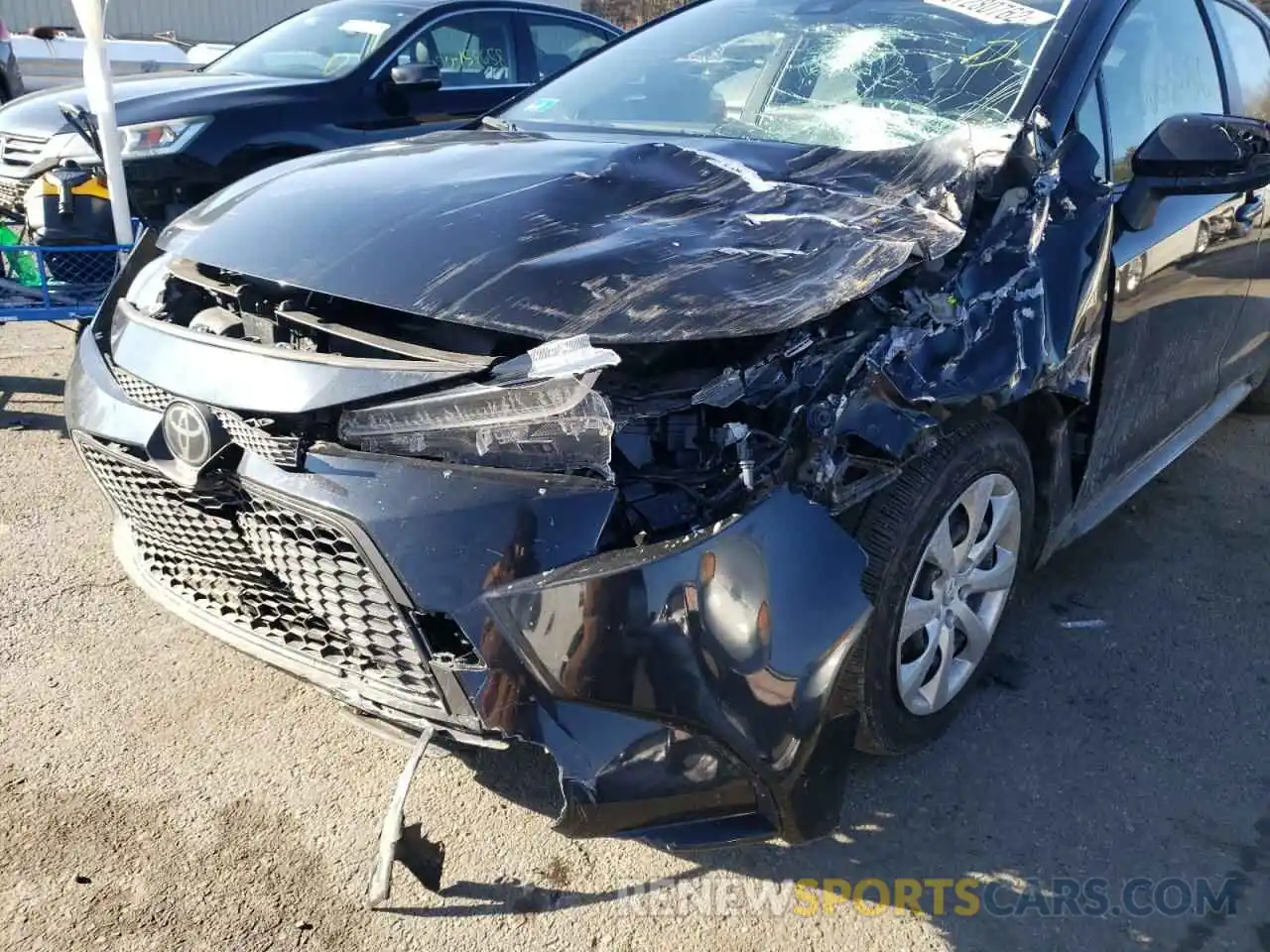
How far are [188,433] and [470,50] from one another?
17.2 feet

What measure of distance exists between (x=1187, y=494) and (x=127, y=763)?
3.90m

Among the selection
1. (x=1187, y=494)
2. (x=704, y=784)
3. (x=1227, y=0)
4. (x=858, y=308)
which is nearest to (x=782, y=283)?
(x=858, y=308)

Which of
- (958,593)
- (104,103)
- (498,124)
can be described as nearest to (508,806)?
(958,593)

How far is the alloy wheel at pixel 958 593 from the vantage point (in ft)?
7.78

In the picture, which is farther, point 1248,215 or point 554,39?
point 554,39

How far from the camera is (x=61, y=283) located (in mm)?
4520

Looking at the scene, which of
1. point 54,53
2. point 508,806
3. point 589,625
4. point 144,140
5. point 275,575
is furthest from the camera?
point 54,53

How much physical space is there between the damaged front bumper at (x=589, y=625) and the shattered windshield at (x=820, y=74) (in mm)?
1379

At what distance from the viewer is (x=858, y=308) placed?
7.07 ft

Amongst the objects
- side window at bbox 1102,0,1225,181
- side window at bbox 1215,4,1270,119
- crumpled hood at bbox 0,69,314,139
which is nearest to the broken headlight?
side window at bbox 1102,0,1225,181

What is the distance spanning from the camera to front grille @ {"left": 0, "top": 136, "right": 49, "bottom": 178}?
521 centimetres

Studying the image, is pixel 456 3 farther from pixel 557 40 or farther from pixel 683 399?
pixel 683 399

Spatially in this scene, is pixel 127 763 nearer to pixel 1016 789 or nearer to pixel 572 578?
pixel 572 578

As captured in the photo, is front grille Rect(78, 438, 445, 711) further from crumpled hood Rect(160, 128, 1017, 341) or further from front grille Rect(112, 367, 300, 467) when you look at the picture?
crumpled hood Rect(160, 128, 1017, 341)
